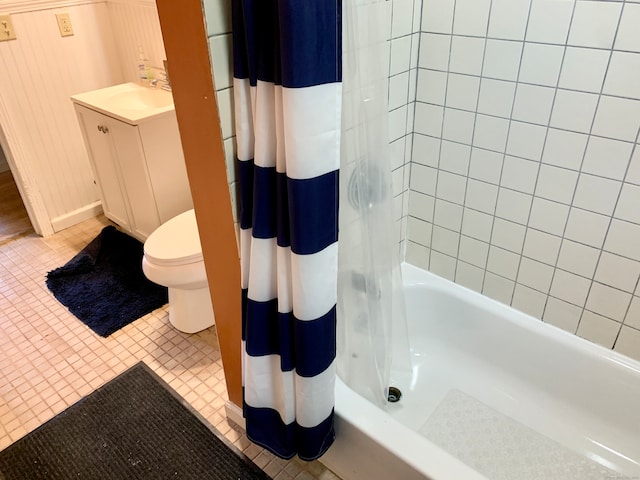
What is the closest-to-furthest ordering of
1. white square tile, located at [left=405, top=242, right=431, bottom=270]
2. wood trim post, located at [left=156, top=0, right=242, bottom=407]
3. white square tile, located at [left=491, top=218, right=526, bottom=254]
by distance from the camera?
wood trim post, located at [left=156, top=0, right=242, bottom=407]
white square tile, located at [left=491, top=218, right=526, bottom=254]
white square tile, located at [left=405, top=242, right=431, bottom=270]

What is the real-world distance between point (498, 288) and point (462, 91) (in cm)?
69

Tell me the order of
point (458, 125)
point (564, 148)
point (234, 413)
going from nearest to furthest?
point (564, 148)
point (458, 125)
point (234, 413)

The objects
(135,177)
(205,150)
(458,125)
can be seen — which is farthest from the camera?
(135,177)

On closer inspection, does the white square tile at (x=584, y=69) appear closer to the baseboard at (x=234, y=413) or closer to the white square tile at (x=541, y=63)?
the white square tile at (x=541, y=63)

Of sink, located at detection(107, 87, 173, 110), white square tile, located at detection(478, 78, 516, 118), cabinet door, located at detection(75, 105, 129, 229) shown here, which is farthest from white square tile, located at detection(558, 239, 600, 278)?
cabinet door, located at detection(75, 105, 129, 229)

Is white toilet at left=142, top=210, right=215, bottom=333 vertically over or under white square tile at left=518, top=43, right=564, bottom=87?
under

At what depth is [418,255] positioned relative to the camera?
77.0 inches

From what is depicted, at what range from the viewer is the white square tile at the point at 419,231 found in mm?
1877

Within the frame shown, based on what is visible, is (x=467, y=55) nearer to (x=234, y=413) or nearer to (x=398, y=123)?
(x=398, y=123)

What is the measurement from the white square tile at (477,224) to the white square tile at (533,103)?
36cm

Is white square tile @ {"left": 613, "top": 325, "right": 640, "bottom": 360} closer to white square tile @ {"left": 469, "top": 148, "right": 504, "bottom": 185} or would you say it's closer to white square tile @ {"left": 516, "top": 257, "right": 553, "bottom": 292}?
white square tile @ {"left": 516, "top": 257, "right": 553, "bottom": 292}

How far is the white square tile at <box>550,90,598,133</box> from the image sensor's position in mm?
1324

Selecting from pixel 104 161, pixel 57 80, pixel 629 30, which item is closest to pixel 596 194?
pixel 629 30

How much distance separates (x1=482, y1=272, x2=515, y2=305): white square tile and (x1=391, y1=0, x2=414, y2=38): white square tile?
87 centimetres
